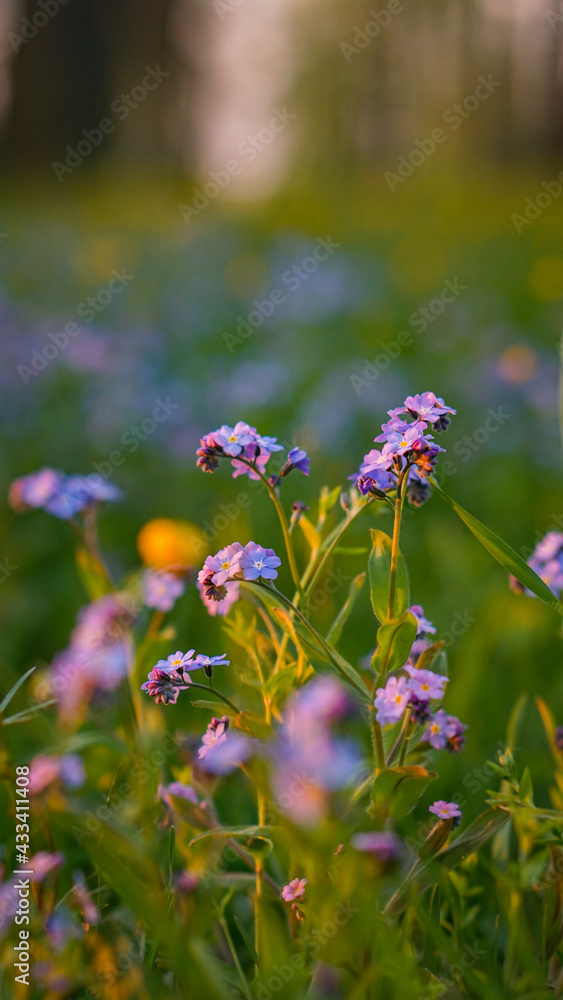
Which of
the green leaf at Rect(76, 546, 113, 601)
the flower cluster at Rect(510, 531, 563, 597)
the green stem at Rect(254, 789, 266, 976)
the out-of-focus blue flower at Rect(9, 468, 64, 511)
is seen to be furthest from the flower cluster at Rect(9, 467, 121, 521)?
the flower cluster at Rect(510, 531, 563, 597)

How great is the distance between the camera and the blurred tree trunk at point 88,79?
19.8 metres

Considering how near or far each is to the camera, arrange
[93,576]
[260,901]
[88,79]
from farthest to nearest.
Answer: [88,79], [93,576], [260,901]

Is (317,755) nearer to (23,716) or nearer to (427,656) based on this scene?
(427,656)

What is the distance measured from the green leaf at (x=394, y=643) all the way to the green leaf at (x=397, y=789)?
0.10m

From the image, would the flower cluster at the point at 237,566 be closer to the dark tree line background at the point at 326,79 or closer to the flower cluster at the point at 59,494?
the flower cluster at the point at 59,494

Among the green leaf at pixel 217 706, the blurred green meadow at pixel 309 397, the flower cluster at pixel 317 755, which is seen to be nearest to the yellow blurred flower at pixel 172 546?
the blurred green meadow at pixel 309 397

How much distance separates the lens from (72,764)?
1.11 meters

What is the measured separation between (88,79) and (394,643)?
23.7 meters

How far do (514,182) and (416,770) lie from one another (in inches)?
461

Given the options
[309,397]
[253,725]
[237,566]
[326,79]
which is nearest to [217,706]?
[253,725]

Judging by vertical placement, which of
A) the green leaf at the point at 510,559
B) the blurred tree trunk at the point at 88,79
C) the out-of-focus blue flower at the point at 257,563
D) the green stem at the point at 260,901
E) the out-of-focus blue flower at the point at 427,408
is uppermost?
the out-of-focus blue flower at the point at 427,408

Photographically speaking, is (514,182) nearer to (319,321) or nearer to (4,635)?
(319,321)

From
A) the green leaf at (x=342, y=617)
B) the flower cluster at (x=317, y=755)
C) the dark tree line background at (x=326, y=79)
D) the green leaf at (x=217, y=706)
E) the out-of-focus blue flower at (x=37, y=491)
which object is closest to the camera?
the flower cluster at (x=317, y=755)

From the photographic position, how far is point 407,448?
794 millimetres
